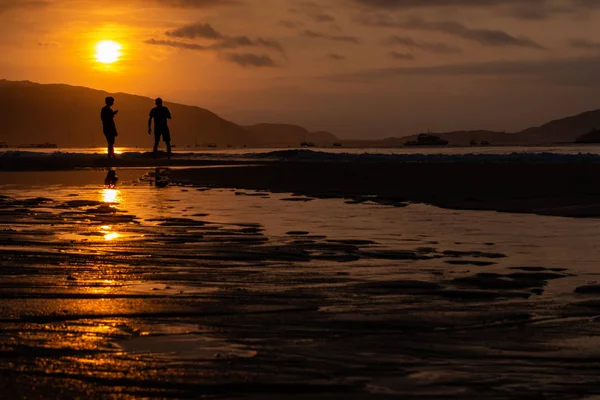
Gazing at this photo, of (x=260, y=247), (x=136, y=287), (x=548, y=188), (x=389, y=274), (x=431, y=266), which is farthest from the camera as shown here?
(x=548, y=188)

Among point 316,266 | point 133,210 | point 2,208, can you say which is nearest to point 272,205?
point 133,210

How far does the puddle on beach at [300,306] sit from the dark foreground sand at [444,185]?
11.0ft

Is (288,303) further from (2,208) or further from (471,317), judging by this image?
(2,208)

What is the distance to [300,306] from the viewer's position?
659 centimetres

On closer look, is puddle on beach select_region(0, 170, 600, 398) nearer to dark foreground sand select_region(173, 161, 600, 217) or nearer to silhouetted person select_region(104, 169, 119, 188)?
dark foreground sand select_region(173, 161, 600, 217)

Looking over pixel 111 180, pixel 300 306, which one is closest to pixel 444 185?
pixel 111 180

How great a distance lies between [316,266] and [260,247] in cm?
159

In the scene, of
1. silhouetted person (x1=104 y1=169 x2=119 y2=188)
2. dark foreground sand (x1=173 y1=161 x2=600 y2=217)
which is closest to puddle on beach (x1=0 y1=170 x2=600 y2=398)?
dark foreground sand (x1=173 y1=161 x2=600 y2=217)

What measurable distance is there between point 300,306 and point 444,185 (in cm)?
1533

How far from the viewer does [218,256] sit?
9.47 m

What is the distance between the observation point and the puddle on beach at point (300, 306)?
4.72m

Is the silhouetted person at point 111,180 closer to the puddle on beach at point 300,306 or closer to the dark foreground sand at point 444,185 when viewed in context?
the dark foreground sand at point 444,185

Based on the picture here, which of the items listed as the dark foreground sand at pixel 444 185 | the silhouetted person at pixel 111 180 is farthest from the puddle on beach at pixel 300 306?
the silhouetted person at pixel 111 180

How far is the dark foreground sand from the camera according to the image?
16297 millimetres
